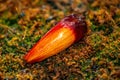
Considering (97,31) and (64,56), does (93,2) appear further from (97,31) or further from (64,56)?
(64,56)

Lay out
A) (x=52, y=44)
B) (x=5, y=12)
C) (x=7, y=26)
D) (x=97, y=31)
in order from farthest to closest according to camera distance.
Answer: (x=5, y=12) → (x=7, y=26) → (x=97, y=31) → (x=52, y=44)

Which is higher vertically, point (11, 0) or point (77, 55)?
point (11, 0)

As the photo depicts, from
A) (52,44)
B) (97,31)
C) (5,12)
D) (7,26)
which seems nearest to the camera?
(52,44)

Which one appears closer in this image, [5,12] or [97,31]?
[97,31]

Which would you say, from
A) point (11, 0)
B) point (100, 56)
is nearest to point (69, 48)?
point (100, 56)

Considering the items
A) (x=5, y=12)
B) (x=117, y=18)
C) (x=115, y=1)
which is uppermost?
(x=5, y=12)

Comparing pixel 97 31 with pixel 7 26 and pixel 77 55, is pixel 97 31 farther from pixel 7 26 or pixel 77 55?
pixel 7 26

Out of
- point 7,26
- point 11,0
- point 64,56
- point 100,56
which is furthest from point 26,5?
point 100,56
